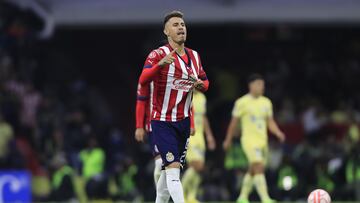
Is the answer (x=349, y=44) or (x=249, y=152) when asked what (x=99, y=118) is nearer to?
(x=349, y=44)

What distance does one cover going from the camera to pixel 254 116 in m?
18.6

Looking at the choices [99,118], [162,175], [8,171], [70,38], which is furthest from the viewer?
[70,38]

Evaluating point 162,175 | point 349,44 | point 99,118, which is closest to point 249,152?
point 162,175

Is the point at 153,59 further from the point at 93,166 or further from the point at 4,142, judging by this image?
the point at 4,142

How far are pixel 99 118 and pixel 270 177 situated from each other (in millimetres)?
6786

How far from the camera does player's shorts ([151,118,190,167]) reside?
526 inches

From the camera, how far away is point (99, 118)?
95.9 feet

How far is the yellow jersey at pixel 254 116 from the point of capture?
18.6 m

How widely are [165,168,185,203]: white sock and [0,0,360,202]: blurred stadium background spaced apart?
891 cm

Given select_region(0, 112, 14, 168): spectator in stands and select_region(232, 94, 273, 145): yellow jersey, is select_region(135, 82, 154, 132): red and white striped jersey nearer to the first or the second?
select_region(232, 94, 273, 145): yellow jersey

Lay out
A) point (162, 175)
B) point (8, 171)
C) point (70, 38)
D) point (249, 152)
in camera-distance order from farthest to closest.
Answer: point (70, 38), point (8, 171), point (249, 152), point (162, 175)

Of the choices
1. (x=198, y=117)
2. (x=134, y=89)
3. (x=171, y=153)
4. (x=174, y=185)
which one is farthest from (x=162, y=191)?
(x=134, y=89)

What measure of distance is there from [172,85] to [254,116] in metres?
5.38

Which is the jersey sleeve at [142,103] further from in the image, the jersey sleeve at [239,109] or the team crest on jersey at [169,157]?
the jersey sleeve at [239,109]
